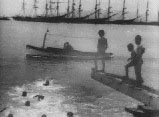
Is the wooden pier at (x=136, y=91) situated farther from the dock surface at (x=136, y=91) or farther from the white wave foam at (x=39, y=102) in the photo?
the white wave foam at (x=39, y=102)

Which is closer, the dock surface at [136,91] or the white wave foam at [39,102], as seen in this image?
the dock surface at [136,91]

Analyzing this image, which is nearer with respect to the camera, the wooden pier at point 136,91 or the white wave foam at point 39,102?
the wooden pier at point 136,91

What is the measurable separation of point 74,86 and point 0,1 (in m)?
12.2

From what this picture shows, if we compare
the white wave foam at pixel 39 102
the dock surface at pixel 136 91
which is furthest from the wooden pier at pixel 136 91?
the white wave foam at pixel 39 102

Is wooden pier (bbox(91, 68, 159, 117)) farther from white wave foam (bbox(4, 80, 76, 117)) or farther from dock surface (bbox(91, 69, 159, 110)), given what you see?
white wave foam (bbox(4, 80, 76, 117))

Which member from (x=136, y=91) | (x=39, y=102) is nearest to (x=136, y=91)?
(x=136, y=91)

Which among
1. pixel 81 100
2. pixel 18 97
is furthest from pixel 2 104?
pixel 81 100

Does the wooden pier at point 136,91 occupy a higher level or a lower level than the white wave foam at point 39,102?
higher

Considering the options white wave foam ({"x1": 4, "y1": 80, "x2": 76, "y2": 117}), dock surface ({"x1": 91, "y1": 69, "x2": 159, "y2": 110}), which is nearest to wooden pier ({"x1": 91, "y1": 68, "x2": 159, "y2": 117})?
dock surface ({"x1": 91, "y1": 69, "x2": 159, "y2": 110})

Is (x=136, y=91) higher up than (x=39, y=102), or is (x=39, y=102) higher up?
(x=136, y=91)

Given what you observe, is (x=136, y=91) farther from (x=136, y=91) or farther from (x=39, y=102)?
(x=39, y=102)

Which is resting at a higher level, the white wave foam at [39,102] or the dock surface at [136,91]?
the dock surface at [136,91]

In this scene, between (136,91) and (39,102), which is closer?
(136,91)

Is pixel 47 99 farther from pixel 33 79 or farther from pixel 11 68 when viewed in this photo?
pixel 11 68
